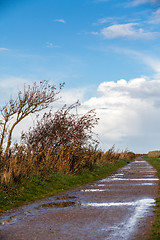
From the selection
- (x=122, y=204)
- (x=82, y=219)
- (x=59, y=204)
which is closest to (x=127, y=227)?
(x=82, y=219)

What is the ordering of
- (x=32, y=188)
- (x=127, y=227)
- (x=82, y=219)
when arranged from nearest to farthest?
(x=127, y=227) < (x=82, y=219) < (x=32, y=188)

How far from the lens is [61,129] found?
2139cm

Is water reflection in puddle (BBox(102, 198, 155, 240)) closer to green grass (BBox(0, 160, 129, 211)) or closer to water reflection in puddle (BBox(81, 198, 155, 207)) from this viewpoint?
water reflection in puddle (BBox(81, 198, 155, 207))

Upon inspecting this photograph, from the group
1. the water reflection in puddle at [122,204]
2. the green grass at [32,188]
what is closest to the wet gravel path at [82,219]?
the water reflection in puddle at [122,204]

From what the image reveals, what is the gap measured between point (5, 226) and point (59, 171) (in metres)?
12.0

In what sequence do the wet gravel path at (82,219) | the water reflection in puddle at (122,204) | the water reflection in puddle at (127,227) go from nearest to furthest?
the water reflection in puddle at (127,227)
the wet gravel path at (82,219)
the water reflection in puddle at (122,204)

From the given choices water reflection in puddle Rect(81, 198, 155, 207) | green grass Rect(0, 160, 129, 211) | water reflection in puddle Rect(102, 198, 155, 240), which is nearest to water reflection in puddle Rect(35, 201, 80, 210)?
water reflection in puddle Rect(81, 198, 155, 207)

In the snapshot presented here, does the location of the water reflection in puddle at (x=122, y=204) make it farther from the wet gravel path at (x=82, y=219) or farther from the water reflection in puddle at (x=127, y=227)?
the water reflection in puddle at (x=127, y=227)

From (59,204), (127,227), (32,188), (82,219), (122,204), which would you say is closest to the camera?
(127,227)

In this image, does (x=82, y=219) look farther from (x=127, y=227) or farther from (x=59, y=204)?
(x=59, y=204)

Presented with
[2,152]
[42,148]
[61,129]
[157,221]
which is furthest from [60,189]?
[157,221]

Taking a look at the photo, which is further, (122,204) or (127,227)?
(122,204)

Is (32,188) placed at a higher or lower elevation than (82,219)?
higher

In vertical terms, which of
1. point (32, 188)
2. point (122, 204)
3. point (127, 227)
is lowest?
point (127, 227)
